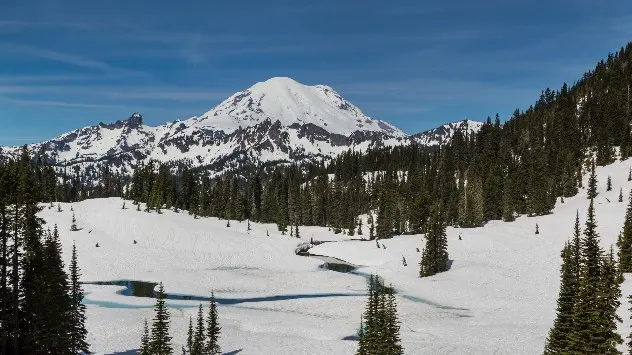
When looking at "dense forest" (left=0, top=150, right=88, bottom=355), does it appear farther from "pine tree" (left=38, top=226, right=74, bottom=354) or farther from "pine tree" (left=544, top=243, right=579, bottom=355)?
"pine tree" (left=544, top=243, right=579, bottom=355)

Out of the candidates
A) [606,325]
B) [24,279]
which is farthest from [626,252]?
[24,279]

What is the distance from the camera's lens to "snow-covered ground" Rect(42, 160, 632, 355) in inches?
1914

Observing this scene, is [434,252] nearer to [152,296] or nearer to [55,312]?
Answer: [152,296]

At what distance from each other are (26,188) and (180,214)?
4267 inches

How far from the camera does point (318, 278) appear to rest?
283ft

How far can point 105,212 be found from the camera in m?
124

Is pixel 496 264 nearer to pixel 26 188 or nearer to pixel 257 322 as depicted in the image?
pixel 257 322

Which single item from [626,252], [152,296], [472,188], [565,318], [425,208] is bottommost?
[152,296]

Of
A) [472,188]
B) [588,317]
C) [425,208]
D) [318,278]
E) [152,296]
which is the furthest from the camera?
[472,188]

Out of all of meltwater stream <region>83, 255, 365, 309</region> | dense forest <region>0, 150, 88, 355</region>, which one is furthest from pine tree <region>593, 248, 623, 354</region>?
meltwater stream <region>83, 255, 365, 309</region>

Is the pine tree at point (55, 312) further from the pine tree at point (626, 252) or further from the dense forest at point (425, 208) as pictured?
the pine tree at point (626, 252)

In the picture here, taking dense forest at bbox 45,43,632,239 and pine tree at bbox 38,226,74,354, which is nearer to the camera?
pine tree at bbox 38,226,74,354

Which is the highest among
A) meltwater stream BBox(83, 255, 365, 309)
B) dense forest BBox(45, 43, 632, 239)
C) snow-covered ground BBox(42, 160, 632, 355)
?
dense forest BBox(45, 43, 632, 239)

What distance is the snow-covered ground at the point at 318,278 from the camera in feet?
160
